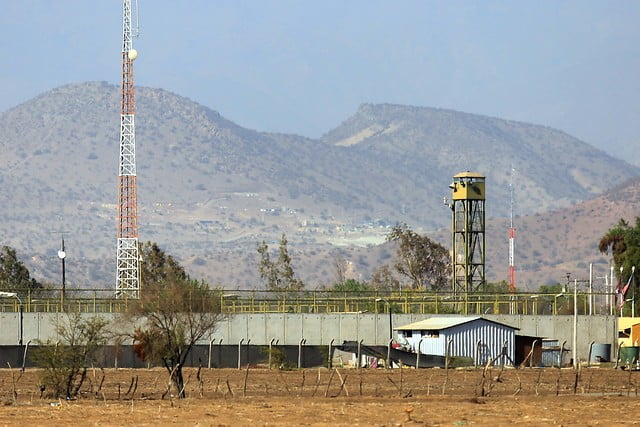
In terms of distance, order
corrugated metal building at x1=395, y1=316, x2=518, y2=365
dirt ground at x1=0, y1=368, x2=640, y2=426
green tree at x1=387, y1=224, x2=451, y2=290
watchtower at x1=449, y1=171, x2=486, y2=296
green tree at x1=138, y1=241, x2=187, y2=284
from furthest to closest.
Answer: green tree at x1=387, y1=224, x2=451, y2=290 < green tree at x1=138, y1=241, x2=187, y2=284 < watchtower at x1=449, y1=171, x2=486, y2=296 < corrugated metal building at x1=395, y1=316, x2=518, y2=365 < dirt ground at x1=0, y1=368, x2=640, y2=426

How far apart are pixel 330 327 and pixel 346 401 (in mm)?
31346

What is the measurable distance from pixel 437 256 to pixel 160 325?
299ft

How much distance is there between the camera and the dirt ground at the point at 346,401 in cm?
3569

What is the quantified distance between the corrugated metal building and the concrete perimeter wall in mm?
2845

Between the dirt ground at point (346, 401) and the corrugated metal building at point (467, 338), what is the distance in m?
7.12

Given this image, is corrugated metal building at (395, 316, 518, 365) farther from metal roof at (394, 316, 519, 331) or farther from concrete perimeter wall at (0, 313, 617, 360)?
concrete perimeter wall at (0, 313, 617, 360)

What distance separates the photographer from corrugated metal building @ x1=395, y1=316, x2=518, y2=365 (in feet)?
218

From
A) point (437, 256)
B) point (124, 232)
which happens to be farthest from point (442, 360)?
point (437, 256)

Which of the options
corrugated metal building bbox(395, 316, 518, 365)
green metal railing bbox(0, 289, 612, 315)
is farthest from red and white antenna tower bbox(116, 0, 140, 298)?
corrugated metal building bbox(395, 316, 518, 365)

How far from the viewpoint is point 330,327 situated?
73062 mm

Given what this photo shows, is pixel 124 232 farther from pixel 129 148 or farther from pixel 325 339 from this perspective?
pixel 325 339

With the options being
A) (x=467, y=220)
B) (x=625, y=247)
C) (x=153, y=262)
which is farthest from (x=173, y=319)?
(x=153, y=262)

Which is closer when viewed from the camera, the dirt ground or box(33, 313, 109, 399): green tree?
the dirt ground

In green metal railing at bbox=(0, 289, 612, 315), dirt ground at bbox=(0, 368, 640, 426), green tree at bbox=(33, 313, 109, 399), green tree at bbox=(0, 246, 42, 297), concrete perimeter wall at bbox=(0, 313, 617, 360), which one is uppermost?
green tree at bbox=(0, 246, 42, 297)
